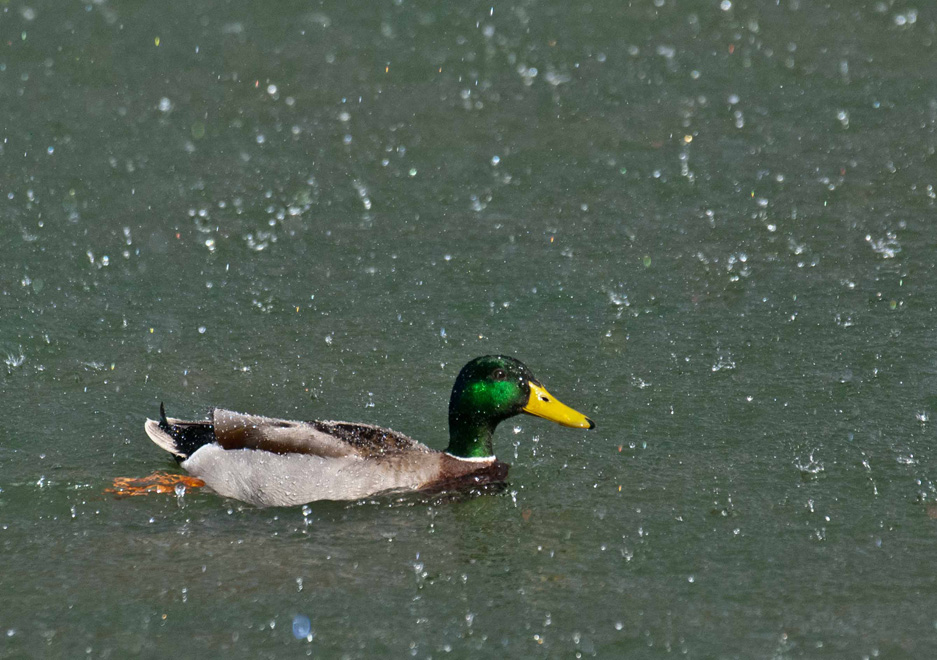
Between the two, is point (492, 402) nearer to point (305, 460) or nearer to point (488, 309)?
point (305, 460)

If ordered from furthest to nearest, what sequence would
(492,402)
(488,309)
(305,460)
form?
(488,309), (492,402), (305,460)

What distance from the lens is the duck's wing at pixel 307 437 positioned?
23.2 feet

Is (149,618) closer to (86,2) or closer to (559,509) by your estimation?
(559,509)

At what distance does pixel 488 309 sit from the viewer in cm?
926

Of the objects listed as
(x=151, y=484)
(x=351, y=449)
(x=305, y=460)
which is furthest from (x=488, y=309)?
(x=151, y=484)

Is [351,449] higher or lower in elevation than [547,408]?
lower

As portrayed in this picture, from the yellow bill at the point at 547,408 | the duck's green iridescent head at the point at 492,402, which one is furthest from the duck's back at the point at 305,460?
the yellow bill at the point at 547,408

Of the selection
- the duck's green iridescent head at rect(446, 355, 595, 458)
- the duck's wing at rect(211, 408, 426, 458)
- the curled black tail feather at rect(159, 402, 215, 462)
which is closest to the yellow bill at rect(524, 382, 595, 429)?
the duck's green iridescent head at rect(446, 355, 595, 458)

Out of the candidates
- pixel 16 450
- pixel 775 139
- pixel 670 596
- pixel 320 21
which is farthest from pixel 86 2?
pixel 670 596

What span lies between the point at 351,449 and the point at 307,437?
0.84ft

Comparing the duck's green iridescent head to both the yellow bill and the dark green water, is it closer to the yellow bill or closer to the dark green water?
the yellow bill

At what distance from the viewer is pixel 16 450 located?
7.33 m

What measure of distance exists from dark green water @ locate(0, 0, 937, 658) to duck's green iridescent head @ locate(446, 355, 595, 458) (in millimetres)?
288

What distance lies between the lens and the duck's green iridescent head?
7.20 metres
